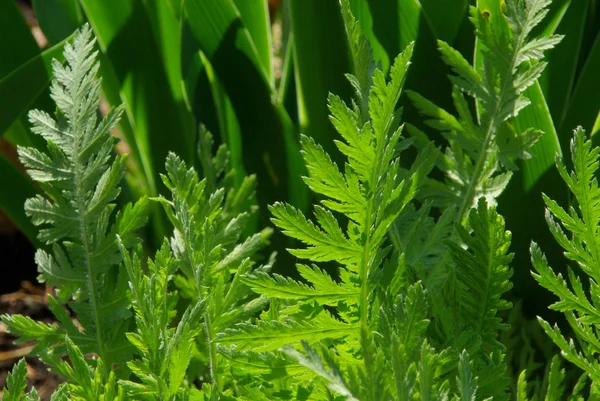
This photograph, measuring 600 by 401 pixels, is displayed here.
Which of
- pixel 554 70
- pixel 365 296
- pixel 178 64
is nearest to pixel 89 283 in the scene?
pixel 365 296

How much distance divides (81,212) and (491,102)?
0.30 m

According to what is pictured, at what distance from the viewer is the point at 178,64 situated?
33.9 inches

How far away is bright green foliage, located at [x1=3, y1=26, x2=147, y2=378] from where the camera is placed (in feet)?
1.71

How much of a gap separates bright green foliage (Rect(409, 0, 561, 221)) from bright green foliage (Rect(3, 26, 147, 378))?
0.78 feet

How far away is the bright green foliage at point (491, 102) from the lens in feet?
1.67

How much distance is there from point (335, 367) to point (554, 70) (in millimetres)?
528

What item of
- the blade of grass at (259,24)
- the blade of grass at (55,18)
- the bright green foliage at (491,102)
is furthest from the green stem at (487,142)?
the blade of grass at (55,18)

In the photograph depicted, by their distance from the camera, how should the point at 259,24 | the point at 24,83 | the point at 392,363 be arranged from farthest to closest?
the point at 259,24 < the point at 24,83 < the point at 392,363

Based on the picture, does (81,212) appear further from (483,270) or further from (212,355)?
(483,270)

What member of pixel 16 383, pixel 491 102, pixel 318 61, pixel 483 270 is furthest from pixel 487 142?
pixel 16 383

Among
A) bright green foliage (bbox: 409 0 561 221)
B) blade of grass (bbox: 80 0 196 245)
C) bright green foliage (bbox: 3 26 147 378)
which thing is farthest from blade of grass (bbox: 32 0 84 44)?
bright green foliage (bbox: 409 0 561 221)

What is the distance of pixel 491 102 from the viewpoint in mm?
555

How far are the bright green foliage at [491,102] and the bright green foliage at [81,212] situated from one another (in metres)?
0.24

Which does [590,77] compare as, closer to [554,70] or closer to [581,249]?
[554,70]
